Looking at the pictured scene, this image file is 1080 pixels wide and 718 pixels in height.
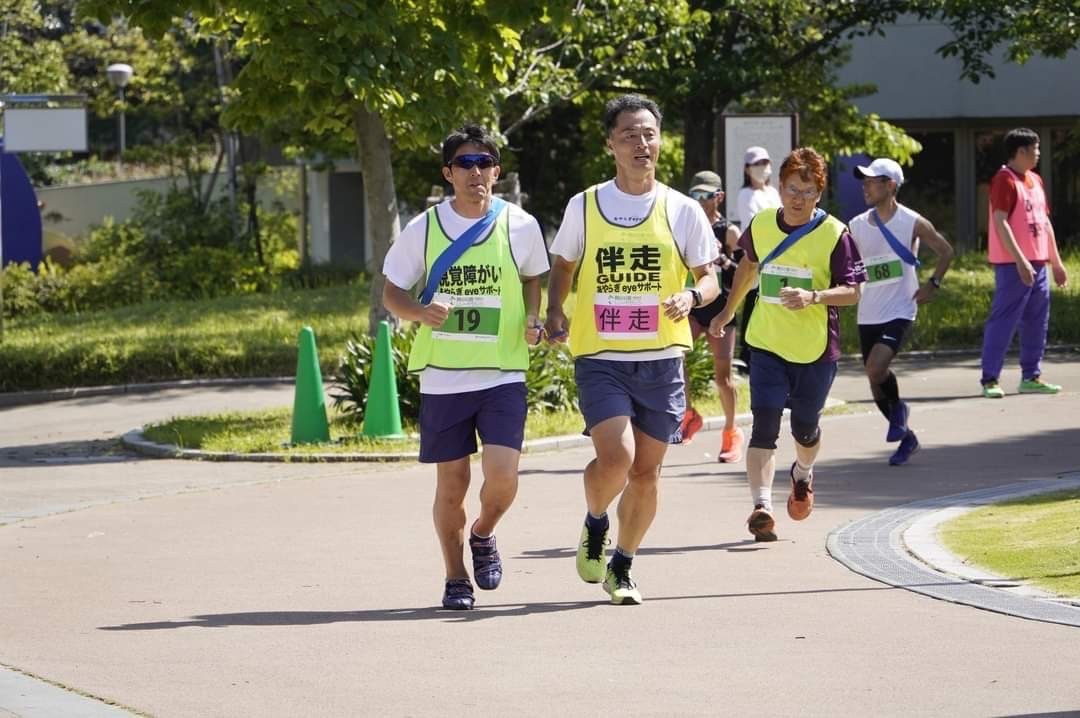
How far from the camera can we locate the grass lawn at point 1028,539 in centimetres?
804

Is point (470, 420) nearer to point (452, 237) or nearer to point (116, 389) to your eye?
point (452, 237)

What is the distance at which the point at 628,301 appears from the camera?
7.86 meters

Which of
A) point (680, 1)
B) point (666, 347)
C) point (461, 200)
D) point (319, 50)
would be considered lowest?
point (666, 347)

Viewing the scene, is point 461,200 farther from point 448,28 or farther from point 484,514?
point 448,28

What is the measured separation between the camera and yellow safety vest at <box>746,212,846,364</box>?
9.47 metres

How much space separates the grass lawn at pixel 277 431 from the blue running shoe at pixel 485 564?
5.85m

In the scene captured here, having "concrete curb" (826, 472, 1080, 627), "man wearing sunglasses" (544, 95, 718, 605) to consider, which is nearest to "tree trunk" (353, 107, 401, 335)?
"concrete curb" (826, 472, 1080, 627)

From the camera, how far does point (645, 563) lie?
9.09 meters

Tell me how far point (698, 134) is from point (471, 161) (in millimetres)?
20919

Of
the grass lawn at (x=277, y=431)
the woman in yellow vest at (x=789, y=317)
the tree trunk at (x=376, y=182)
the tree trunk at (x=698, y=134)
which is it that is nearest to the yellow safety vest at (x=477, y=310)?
the woman in yellow vest at (x=789, y=317)

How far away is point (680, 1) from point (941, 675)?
1728 cm

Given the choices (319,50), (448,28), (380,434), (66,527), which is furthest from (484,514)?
(448,28)

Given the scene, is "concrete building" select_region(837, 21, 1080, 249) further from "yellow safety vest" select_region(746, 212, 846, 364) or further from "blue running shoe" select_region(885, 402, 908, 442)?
"yellow safety vest" select_region(746, 212, 846, 364)

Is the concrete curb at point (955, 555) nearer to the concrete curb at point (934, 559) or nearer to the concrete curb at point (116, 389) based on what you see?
the concrete curb at point (934, 559)
